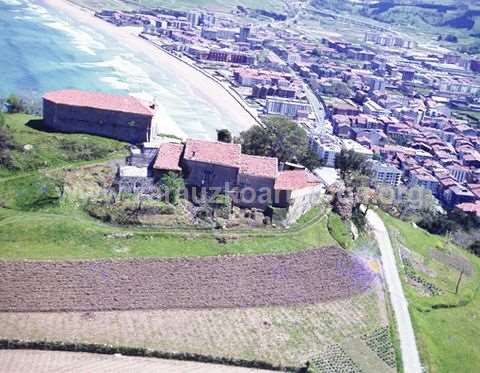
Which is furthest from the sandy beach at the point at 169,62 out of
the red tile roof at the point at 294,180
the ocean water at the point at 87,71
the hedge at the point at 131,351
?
the hedge at the point at 131,351

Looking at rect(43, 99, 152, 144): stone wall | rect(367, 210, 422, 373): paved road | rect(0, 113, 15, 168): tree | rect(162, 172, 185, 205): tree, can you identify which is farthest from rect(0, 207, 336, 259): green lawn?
rect(43, 99, 152, 144): stone wall

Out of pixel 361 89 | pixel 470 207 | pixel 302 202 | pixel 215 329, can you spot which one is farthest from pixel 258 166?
pixel 361 89

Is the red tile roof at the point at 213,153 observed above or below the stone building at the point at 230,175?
above

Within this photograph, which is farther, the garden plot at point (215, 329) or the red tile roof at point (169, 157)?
the red tile roof at point (169, 157)

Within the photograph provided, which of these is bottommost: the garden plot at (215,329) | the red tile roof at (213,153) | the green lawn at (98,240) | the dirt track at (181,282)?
the garden plot at (215,329)

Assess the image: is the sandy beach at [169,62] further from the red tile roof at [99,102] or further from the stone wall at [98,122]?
the stone wall at [98,122]

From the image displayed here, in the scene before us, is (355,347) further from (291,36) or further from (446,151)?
(291,36)
